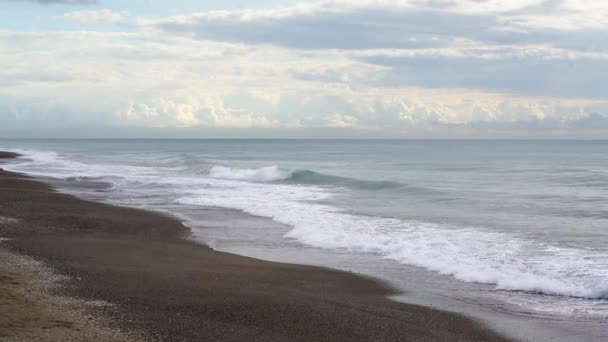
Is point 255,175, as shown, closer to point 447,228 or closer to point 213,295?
point 447,228

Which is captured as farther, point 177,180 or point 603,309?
point 177,180

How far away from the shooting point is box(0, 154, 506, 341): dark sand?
8.84 metres

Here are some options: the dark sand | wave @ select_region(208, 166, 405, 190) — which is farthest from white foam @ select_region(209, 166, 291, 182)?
the dark sand

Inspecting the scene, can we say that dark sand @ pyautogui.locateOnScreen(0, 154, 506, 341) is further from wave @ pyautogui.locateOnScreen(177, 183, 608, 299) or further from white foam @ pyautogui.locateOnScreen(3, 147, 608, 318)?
white foam @ pyautogui.locateOnScreen(3, 147, 608, 318)

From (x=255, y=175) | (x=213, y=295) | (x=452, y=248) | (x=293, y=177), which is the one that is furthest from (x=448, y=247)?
(x=255, y=175)

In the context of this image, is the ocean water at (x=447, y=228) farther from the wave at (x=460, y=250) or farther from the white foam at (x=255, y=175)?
the white foam at (x=255, y=175)

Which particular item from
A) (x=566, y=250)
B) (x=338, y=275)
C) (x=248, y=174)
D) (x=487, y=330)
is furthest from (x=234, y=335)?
(x=248, y=174)

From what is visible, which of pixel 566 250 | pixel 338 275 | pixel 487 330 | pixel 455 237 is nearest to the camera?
pixel 487 330

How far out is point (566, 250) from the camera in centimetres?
1600

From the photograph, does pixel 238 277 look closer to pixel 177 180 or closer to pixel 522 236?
pixel 522 236

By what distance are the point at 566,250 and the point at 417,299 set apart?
661cm

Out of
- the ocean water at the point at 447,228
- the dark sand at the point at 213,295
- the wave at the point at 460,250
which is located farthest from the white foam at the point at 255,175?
the dark sand at the point at 213,295

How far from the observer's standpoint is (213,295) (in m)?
A: 10.5

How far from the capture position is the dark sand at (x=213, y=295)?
29.0 feet
